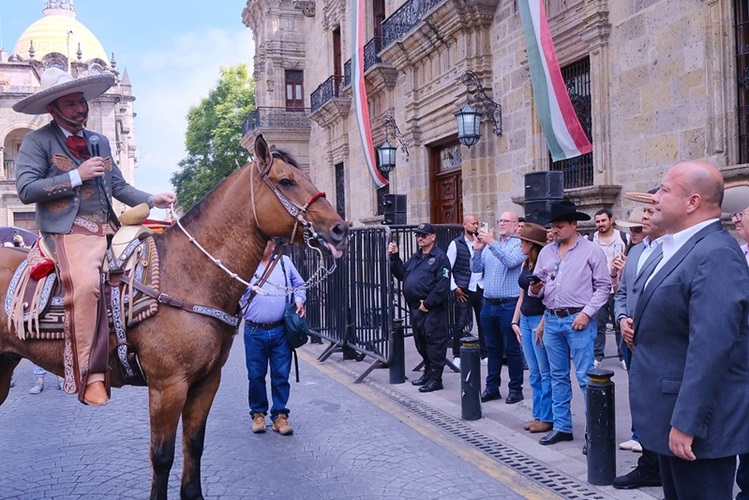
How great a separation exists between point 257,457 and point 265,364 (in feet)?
3.41

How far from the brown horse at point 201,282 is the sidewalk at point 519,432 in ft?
8.37

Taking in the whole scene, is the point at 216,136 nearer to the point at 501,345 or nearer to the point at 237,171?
the point at 501,345

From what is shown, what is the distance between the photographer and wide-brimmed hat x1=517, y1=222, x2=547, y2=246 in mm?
6406

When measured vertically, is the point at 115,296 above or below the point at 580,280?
Answer: above

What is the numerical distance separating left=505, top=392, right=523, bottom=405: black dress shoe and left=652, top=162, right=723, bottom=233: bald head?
15.2 feet

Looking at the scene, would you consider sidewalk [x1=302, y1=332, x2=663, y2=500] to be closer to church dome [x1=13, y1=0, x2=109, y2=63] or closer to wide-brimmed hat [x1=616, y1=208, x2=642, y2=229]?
wide-brimmed hat [x1=616, y1=208, x2=642, y2=229]

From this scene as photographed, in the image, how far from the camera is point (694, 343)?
258 centimetres

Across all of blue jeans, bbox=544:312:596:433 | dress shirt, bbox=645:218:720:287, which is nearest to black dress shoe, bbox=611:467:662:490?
blue jeans, bbox=544:312:596:433

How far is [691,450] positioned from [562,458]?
287cm

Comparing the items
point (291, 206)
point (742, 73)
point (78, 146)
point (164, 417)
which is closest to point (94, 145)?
point (78, 146)

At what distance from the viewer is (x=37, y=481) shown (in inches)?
195

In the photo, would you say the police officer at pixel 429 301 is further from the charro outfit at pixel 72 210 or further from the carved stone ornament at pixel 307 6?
the carved stone ornament at pixel 307 6

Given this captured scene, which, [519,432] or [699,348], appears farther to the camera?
[519,432]

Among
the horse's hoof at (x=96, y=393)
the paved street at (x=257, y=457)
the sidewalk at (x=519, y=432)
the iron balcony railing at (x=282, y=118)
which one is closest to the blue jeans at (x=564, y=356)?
the sidewalk at (x=519, y=432)
